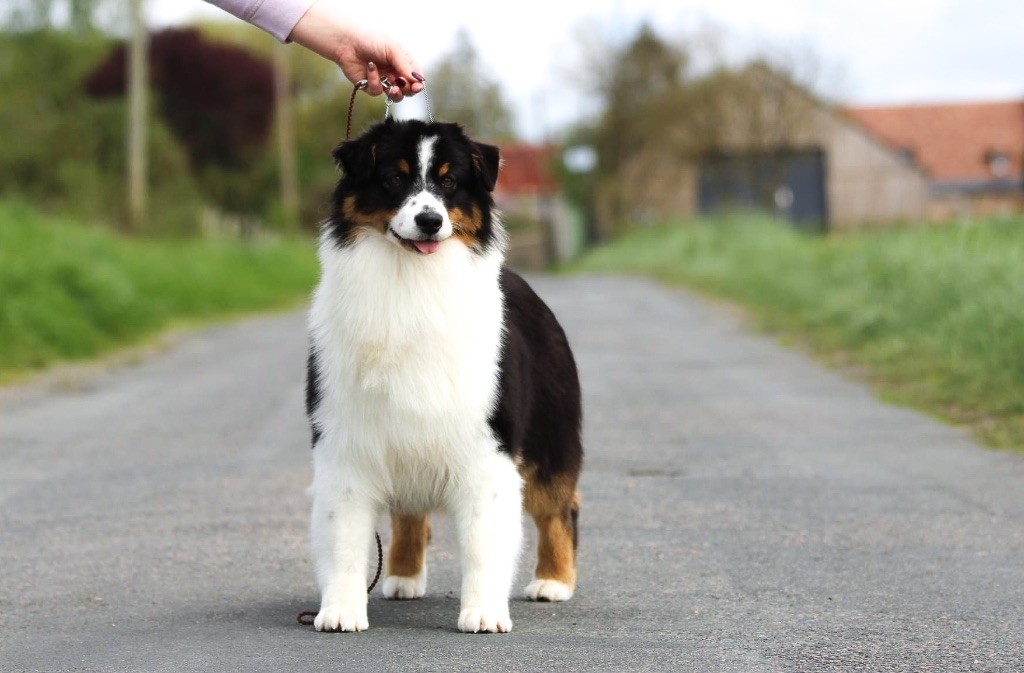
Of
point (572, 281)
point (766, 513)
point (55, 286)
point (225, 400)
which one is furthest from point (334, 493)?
point (572, 281)

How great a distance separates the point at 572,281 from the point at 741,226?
560 centimetres

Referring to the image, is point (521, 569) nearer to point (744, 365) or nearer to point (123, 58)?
point (744, 365)

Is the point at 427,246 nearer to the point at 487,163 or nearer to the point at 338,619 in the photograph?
the point at 487,163

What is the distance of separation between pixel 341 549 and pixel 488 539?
0.45m

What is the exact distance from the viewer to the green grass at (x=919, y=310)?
10789 mm

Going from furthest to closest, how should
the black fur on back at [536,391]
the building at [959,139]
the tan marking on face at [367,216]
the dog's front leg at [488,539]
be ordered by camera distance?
the building at [959,139], the black fur on back at [536,391], the dog's front leg at [488,539], the tan marking on face at [367,216]

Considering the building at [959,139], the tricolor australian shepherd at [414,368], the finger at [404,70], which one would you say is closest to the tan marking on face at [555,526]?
the tricolor australian shepherd at [414,368]

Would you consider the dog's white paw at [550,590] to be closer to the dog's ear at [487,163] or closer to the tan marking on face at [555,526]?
the tan marking on face at [555,526]

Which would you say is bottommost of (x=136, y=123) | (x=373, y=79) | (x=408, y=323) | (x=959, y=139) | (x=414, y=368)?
(x=414, y=368)

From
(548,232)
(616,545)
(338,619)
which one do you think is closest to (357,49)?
(338,619)

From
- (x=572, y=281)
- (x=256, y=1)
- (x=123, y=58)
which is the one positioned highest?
(x=123, y=58)

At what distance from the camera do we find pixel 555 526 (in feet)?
17.7

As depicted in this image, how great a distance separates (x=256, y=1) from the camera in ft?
14.1

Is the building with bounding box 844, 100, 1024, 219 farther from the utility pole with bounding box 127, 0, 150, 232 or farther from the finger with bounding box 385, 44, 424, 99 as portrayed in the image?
the finger with bounding box 385, 44, 424, 99
